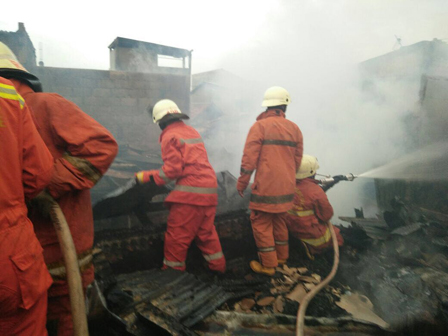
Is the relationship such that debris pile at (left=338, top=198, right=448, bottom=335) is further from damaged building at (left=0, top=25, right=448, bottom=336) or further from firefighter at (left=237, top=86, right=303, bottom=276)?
firefighter at (left=237, top=86, right=303, bottom=276)

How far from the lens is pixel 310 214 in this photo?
3.93 meters

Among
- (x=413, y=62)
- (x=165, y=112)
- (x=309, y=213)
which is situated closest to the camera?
(x=165, y=112)

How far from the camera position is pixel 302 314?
7.62 feet

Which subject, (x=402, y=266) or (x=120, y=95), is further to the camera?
(x=120, y=95)

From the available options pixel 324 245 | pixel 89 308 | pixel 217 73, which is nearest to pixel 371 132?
pixel 324 245

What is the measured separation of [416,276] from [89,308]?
Result: 3.29 m

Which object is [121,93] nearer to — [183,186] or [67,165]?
[183,186]

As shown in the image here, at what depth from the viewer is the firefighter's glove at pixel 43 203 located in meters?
1.49

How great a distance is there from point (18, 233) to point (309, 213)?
11.3ft

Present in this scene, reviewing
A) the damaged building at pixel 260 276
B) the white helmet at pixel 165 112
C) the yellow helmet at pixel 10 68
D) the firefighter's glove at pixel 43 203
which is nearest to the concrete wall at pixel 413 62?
the damaged building at pixel 260 276

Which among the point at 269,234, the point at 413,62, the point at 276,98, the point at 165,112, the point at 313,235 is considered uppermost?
the point at 413,62

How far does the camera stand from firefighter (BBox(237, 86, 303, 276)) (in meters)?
3.53

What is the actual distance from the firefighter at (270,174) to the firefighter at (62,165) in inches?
83.6

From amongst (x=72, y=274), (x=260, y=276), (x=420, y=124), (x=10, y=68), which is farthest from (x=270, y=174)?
(x=420, y=124)
